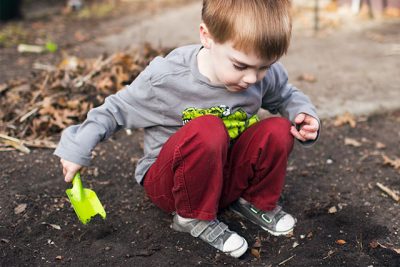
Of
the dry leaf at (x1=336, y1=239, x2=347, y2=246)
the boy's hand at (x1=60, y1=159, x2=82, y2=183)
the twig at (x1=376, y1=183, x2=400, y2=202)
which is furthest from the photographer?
the twig at (x1=376, y1=183, x2=400, y2=202)

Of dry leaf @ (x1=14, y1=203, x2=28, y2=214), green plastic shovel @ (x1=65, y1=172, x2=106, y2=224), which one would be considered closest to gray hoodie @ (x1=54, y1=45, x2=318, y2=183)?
green plastic shovel @ (x1=65, y1=172, x2=106, y2=224)

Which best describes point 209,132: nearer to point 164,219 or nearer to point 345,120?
point 164,219

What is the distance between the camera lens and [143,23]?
23.0 ft

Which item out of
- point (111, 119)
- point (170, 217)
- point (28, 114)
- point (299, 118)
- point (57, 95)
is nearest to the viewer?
point (111, 119)

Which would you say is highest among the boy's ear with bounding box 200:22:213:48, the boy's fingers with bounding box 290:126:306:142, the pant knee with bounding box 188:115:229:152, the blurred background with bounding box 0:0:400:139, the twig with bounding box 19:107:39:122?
the boy's ear with bounding box 200:22:213:48

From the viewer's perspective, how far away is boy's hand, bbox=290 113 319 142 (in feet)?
7.92

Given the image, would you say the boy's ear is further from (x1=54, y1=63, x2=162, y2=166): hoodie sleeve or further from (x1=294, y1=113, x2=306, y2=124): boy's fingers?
(x1=294, y1=113, x2=306, y2=124): boy's fingers

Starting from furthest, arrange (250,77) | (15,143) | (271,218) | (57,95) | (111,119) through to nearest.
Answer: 1. (57,95)
2. (15,143)
3. (271,218)
4. (111,119)
5. (250,77)

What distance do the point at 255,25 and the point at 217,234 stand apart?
93cm

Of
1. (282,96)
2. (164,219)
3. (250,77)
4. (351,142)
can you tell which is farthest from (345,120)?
(250,77)

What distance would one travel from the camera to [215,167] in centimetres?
225

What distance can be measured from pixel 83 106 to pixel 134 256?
161cm

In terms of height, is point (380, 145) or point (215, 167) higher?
point (215, 167)

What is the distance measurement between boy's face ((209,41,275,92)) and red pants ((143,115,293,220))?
0.18 metres
